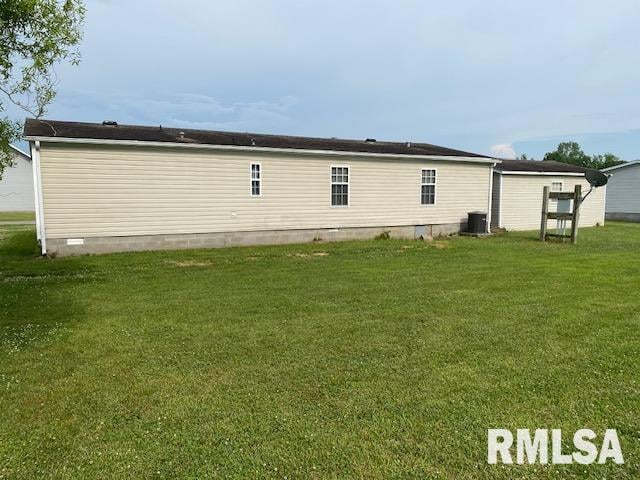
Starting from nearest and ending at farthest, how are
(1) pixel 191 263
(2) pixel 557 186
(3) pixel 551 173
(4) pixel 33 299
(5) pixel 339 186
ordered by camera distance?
(4) pixel 33 299
(1) pixel 191 263
(5) pixel 339 186
(3) pixel 551 173
(2) pixel 557 186

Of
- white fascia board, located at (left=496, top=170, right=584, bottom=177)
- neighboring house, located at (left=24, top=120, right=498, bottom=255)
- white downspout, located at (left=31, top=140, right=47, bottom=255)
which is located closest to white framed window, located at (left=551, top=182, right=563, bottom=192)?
white fascia board, located at (left=496, top=170, right=584, bottom=177)

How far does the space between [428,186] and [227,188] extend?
7.68 meters

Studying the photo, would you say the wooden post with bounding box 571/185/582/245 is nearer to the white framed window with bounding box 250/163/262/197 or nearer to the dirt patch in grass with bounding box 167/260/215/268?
the white framed window with bounding box 250/163/262/197

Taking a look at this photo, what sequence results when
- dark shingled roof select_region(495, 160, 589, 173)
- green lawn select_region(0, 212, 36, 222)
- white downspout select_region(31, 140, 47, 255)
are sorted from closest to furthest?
1. white downspout select_region(31, 140, 47, 255)
2. dark shingled roof select_region(495, 160, 589, 173)
3. green lawn select_region(0, 212, 36, 222)

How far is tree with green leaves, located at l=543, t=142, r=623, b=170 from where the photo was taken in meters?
62.9

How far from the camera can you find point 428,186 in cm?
1712

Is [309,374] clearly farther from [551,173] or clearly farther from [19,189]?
[19,189]

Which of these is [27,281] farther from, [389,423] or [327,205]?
[327,205]

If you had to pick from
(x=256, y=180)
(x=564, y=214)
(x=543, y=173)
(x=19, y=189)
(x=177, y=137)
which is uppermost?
(x=177, y=137)

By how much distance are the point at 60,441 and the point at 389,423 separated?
2228mm

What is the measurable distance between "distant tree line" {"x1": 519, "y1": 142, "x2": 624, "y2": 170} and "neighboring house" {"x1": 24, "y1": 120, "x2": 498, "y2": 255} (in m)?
43.6

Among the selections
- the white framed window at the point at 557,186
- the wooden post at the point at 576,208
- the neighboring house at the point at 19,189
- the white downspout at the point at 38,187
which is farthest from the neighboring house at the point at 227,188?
the neighboring house at the point at 19,189

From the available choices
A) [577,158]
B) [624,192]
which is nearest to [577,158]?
[577,158]

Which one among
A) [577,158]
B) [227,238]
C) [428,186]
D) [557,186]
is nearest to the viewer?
[227,238]
